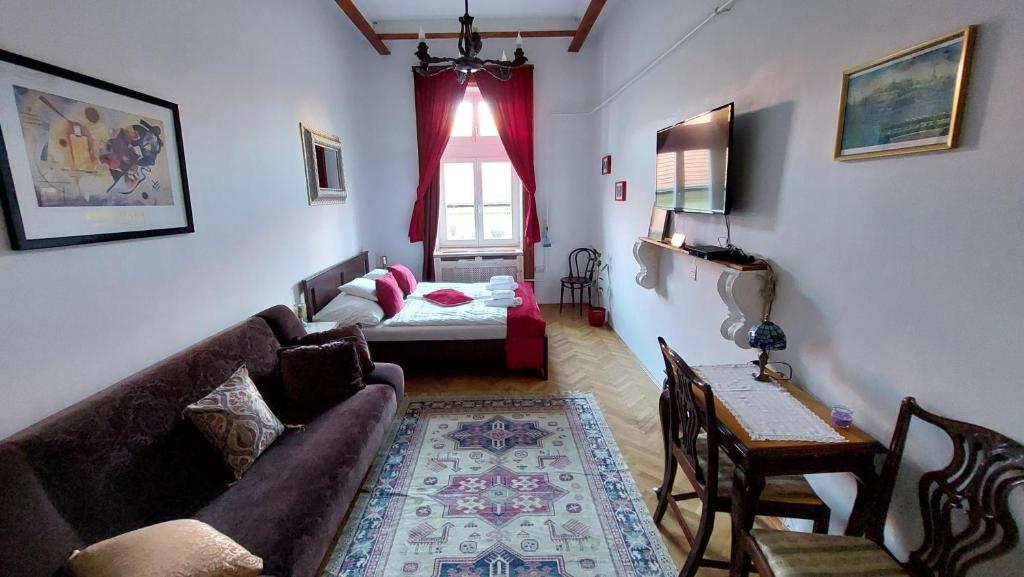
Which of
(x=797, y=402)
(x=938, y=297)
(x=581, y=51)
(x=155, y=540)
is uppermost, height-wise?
(x=581, y=51)

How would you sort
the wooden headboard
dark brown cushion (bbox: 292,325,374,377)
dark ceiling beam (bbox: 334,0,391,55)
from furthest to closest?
dark ceiling beam (bbox: 334,0,391,55) < the wooden headboard < dark brown cushion (bbox: 292,325,374,377)

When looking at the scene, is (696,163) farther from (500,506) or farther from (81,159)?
(81,159)

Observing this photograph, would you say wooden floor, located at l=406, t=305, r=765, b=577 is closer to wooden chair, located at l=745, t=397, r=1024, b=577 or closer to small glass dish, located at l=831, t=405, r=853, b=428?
wooden chair, located at l=745, t=397, r=1024, b=577

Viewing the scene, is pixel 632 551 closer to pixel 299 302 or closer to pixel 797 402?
pixel 797 402

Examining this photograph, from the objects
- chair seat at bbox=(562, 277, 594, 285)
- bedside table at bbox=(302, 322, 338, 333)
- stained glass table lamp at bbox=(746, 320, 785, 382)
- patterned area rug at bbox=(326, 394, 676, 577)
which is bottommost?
patterned area rug at bbox=(326, 394, 676, 577)

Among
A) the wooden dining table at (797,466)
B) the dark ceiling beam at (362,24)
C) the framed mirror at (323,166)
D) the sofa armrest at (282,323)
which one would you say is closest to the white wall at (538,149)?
the dark ceiling beam at (362,24)

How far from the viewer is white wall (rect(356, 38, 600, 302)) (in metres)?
5.42

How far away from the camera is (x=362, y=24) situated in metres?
4.51

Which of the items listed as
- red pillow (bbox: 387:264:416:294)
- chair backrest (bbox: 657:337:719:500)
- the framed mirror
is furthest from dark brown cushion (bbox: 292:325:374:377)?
chair backrest (bbox: 657:337:719:500)

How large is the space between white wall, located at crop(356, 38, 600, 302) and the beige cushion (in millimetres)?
4427

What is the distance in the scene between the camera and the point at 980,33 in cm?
119

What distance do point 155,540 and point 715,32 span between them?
11.2ft

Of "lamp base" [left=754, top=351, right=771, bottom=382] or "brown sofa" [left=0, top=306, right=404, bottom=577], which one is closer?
"brown sofa" [left=0, top=306, right=404, bottom=577]

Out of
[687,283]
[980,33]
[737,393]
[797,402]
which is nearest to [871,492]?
[797,402]
